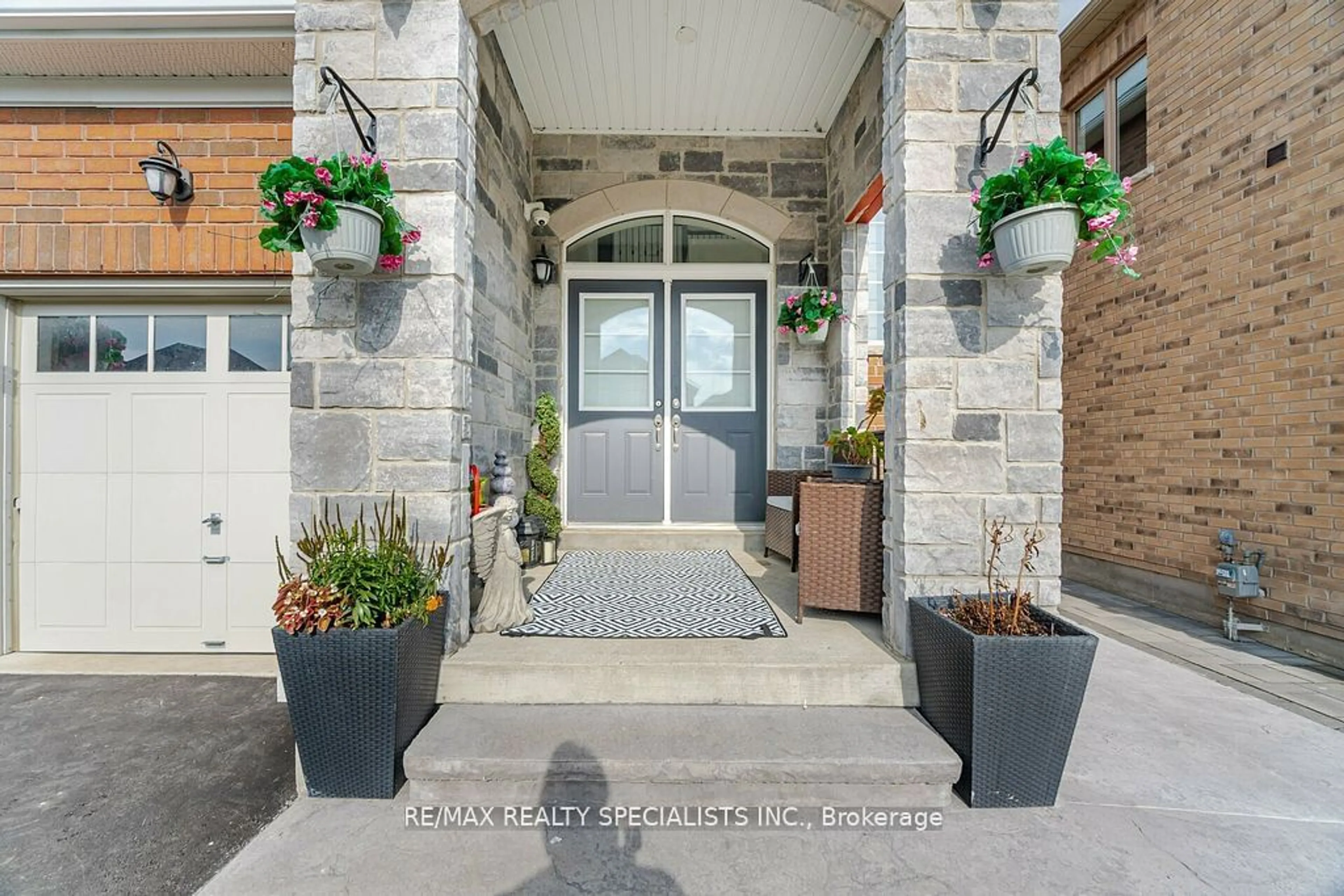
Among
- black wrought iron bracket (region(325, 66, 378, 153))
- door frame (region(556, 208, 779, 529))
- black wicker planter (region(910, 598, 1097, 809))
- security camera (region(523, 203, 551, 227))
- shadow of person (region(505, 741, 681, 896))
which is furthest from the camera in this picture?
door frame (region(556, 208, 779, 529))

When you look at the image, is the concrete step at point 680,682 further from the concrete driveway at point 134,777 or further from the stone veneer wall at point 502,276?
the stone veneer wall at point 502,276

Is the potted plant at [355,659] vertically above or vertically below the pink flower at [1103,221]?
below

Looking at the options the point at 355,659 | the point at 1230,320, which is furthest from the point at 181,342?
the point at 1230,320

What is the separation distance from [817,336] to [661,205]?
157 cm

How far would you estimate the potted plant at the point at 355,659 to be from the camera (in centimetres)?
167

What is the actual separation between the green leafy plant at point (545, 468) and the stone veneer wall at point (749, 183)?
0.25 m

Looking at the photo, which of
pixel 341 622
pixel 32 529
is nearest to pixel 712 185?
pixel 341 622

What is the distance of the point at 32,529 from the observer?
9.89 ft

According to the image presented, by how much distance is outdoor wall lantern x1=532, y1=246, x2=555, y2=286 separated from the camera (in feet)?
13.1

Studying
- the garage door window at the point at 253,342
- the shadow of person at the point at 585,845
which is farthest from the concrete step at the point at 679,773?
the garage door window at the point at 253,342

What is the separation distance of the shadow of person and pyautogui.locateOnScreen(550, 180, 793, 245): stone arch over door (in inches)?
142

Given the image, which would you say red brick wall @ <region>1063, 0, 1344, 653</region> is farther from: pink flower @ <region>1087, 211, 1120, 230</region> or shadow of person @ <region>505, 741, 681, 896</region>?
shadow of person @ <region>505, 741, 681, 896</region>

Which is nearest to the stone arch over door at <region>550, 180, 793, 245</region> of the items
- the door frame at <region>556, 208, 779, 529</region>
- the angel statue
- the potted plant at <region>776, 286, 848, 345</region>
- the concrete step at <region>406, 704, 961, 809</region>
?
the door frame at <region>556, 208, 779, 529</region>

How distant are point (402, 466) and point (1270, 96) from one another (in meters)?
5.01
